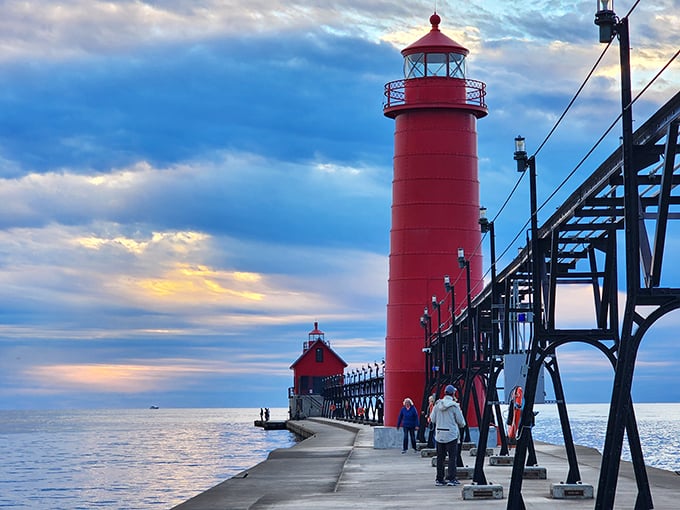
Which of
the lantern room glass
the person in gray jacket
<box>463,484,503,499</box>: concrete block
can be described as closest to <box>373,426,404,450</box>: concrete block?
the lantern room glass

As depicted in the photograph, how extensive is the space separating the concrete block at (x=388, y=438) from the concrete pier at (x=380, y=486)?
9.50ft

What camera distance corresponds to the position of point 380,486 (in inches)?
826

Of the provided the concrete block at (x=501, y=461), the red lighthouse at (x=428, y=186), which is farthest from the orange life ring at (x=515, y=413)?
the red lighthouse at (x=428, y=186)

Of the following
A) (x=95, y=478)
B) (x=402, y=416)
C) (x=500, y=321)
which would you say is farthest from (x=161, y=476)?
(x=500, y=321)

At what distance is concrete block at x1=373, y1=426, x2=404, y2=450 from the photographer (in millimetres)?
34750

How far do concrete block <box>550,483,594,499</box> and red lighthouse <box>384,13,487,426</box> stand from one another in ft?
71.4

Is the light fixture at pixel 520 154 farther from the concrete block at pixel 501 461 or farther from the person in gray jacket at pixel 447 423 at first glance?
the concrete block at pixel 501 461

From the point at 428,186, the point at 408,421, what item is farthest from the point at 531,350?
the point at 428,186

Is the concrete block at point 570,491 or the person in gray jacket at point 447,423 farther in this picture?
the person in gray jacket at point 447,423

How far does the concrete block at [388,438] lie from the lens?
1368 inches

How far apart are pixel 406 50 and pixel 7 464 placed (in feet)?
121

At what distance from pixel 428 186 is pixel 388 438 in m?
9.71

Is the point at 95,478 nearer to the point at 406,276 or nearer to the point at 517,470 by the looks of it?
the point at 406,276

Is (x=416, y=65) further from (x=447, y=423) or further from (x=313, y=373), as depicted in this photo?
(x=313, y=373)
